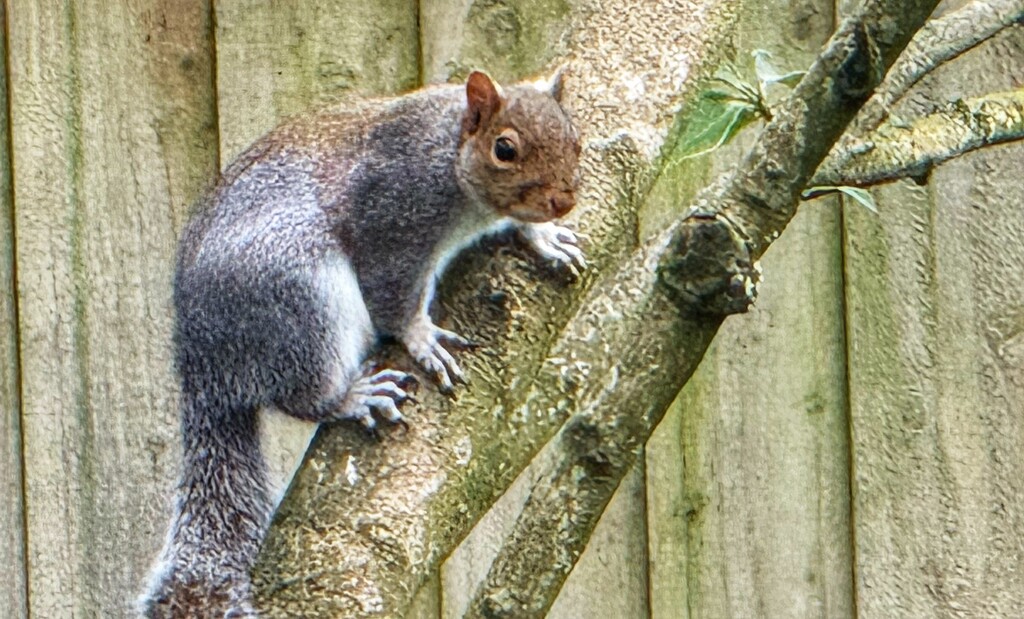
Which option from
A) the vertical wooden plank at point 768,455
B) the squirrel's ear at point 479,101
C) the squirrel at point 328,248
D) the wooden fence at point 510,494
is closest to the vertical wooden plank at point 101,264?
the wooden fence at point 510,494

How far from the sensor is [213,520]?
4.74 feet

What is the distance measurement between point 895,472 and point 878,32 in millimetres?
1025

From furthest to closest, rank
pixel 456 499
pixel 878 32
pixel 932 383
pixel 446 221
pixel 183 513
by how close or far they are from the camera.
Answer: pixel 932 383
pixel 446 221
pixel 183 513
pixel 456 499
pixel 878 32

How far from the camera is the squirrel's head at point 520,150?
1.51m

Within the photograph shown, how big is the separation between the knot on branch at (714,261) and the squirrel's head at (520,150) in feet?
1.70

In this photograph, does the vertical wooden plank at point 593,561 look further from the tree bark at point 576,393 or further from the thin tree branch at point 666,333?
the thin tree branch at point 666,333

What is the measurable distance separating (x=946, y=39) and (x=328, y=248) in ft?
2.26

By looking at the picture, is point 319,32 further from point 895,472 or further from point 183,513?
point 895,472

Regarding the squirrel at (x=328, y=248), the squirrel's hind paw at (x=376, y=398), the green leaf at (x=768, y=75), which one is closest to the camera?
the squirrel's hind paw at (x=376, y=398)

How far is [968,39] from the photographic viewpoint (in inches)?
49.9

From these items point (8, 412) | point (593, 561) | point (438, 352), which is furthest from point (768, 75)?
point (8, 412)

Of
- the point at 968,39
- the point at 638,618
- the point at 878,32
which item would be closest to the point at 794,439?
the point at 638,618

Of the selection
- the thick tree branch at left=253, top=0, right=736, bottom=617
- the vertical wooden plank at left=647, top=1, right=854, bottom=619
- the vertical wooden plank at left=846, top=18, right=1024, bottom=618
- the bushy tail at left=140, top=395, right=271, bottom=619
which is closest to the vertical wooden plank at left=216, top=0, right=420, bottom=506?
the bushy tail at left=140, top=395, right=271, bottom=619

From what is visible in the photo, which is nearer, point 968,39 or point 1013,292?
point 968,39
